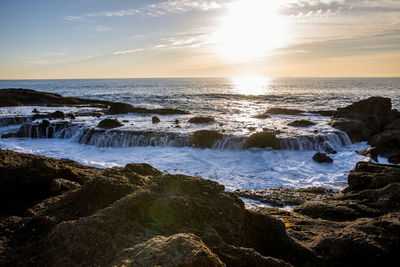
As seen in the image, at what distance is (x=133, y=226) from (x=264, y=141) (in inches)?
573

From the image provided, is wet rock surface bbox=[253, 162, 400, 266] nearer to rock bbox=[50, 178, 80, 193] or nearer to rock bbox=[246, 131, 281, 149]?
rock bbox=[50, 178, 80, 193]

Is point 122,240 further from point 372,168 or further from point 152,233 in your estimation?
point 372,168

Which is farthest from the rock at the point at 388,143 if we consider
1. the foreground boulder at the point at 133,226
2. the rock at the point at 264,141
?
the foreground boulder at the point at 133,226

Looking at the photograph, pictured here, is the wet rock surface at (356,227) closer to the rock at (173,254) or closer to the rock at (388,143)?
the rock at (173,254)

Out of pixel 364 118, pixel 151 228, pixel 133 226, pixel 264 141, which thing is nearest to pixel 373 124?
pixel 364 118

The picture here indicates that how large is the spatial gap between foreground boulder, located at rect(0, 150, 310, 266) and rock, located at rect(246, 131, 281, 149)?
1299cm

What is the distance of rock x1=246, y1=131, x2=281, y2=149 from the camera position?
53.6 feet

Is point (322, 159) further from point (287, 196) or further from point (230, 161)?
point (287, 196)

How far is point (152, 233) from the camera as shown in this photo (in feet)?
8.66

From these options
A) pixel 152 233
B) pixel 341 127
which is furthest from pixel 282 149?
pixel 152 233

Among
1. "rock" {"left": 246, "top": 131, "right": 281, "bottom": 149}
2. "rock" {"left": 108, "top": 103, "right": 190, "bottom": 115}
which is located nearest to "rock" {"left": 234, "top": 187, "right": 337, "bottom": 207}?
"rock" {"left": 246, "top": 131, "right": 281, "bottom": 149}

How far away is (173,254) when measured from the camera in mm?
2000

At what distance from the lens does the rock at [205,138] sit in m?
17.1

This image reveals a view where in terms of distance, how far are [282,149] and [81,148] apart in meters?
13.3
